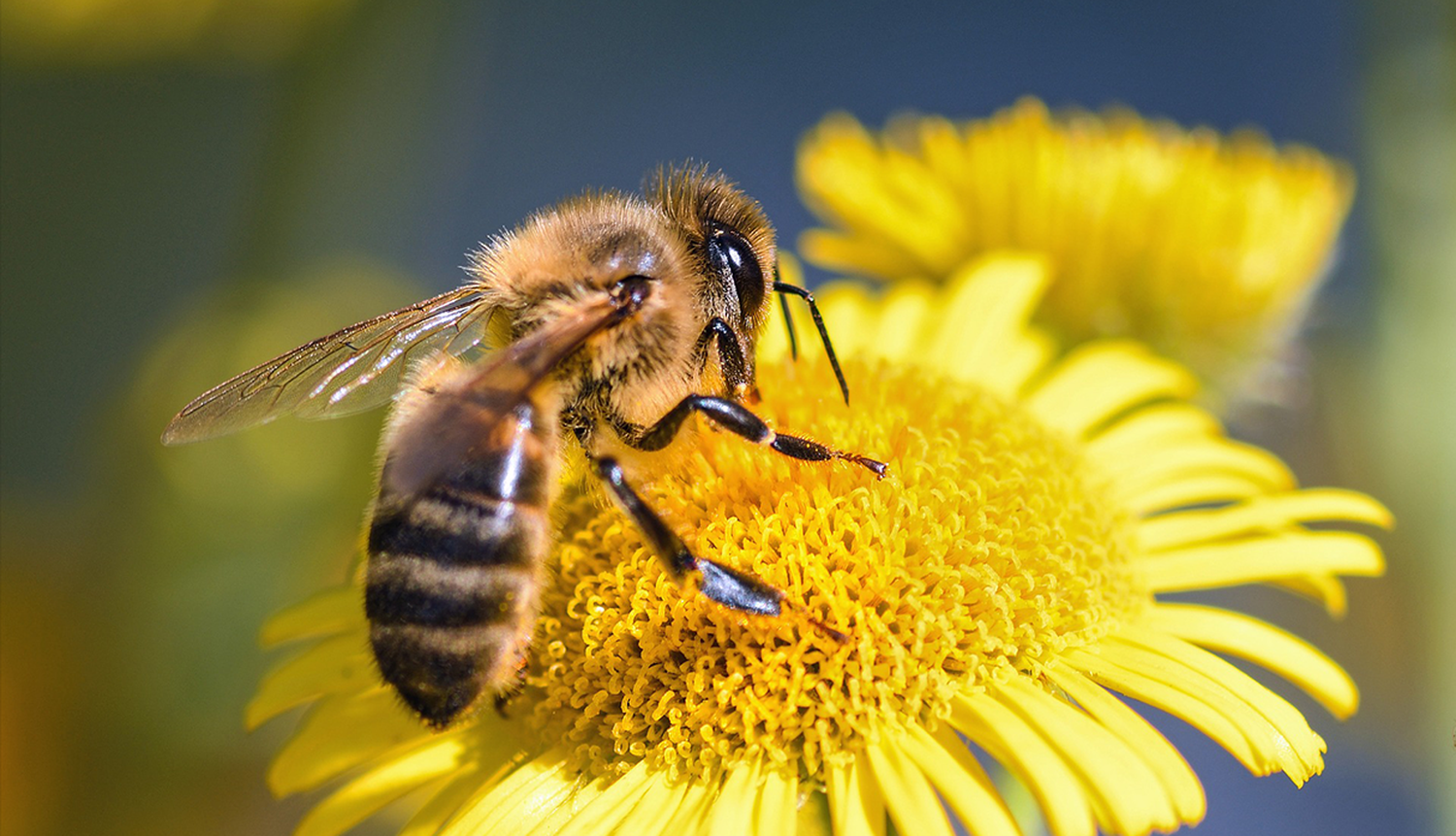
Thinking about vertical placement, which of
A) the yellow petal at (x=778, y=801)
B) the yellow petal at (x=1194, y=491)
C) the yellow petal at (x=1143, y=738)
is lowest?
the yellow petal at (x=778, y=801)

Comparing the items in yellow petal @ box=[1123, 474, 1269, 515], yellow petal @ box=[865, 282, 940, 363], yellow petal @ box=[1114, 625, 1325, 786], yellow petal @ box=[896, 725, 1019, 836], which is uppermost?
yellow petal @ box=[865, 282, 940, 363]

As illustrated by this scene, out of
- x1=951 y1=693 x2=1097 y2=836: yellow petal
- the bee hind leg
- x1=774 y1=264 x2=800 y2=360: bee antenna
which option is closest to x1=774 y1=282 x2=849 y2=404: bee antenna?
x1=774 y1=264 x2=800 y2=360: bee antenna

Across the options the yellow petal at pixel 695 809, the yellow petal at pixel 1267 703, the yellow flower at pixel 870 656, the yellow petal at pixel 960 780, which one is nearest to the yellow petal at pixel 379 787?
the yellow flower at pixel 870 656

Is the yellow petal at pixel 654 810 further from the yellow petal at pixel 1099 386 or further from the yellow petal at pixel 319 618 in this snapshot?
the yellow petal at pixel 1099 386

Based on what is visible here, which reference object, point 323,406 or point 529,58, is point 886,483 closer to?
point 323,406

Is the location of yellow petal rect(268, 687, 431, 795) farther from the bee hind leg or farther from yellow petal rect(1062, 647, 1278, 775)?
yellow petal rect(1062, 647, 1278, 775)

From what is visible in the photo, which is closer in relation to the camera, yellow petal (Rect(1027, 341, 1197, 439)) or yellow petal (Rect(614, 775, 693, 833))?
yellow petal (Rect(614, 775, 693, 833))

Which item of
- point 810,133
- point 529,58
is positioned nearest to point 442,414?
point 810,133
